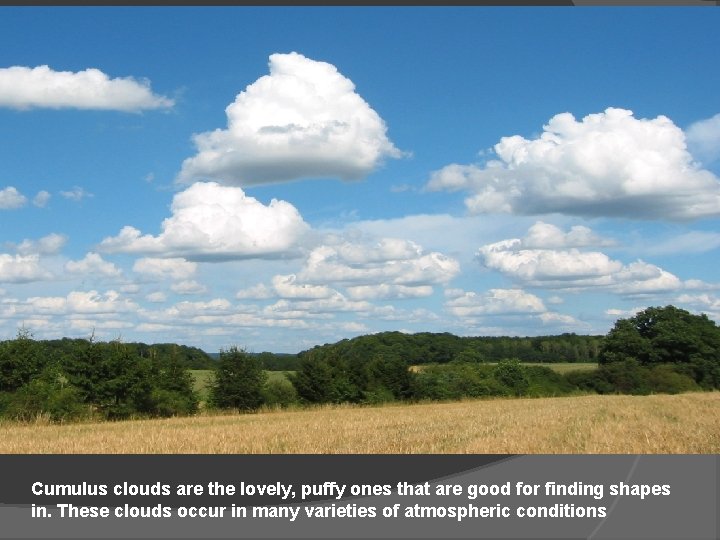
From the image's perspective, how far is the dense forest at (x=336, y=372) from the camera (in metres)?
30.6

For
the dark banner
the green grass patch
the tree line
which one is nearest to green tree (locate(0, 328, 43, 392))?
the tree line

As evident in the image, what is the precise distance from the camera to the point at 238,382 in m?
36.7

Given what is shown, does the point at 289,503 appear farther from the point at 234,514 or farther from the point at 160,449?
the point at 160,449

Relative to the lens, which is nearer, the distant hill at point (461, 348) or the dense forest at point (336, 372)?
the dense forest at point (336, 372)

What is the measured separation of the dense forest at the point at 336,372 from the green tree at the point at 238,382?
0.18ft

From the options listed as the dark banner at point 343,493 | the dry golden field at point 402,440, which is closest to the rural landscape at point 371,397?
the dry golden field at point 402,440

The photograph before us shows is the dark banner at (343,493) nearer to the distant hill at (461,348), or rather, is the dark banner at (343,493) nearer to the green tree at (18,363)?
the green tree at (18,363)

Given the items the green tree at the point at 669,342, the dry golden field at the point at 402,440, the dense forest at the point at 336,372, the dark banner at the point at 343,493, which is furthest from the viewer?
the green tree at the point at 669,342

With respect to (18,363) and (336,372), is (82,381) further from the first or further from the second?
(336,372)

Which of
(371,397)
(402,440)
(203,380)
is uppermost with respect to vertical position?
(203,380)

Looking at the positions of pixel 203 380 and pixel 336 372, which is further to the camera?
pixel 336 372

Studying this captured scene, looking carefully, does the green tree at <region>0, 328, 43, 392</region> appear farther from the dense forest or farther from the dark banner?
the dark banner

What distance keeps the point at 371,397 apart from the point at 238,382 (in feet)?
32.0

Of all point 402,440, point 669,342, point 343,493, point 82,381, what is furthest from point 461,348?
point 343,493
